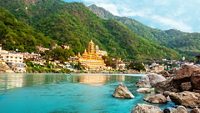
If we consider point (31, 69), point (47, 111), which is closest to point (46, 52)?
point (31, 69)

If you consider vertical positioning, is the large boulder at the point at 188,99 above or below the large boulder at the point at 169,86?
below

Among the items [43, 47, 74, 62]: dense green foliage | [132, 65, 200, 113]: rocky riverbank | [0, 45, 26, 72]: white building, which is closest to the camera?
[132, 65, 200, 113]: rocky riverbank

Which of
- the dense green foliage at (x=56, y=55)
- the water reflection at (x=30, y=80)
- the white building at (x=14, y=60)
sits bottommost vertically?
the water reflection at (x=30, y=80)

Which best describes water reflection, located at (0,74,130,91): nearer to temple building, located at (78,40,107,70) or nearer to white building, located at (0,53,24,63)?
white building, located at (0,53,24,63)

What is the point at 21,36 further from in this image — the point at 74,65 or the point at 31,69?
the point at 31,69

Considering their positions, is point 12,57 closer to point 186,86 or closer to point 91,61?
point 91,61

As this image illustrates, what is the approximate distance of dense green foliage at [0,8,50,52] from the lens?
15800 cm

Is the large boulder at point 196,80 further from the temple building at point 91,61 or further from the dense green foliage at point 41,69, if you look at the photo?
the temple building at point 91,61

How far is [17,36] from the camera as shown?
166125 mm

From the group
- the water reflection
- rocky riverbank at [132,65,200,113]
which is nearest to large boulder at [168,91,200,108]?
rocky riverbank at [132,65,200,113]

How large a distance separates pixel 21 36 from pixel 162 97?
143 metres

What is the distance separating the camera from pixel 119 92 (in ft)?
124

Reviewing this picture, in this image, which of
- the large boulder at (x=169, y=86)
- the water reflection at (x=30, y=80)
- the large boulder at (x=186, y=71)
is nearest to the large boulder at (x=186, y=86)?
the large boulder at (x=186, y=71)

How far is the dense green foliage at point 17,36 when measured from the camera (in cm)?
15800
